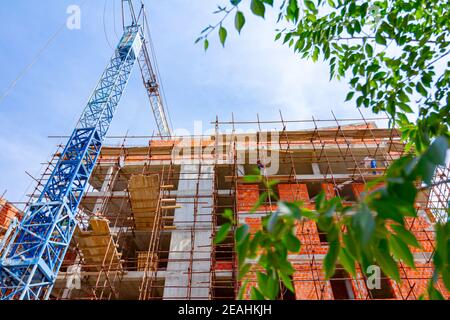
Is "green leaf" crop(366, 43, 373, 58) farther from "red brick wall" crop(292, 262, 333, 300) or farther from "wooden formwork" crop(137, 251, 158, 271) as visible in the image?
"wooden formwork" crop(137, 251, 158, 271)

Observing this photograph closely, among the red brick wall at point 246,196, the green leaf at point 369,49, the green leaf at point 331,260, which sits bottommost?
the green leaf at point 331,260

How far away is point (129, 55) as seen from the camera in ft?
62.3

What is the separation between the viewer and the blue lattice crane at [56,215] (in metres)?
9.79

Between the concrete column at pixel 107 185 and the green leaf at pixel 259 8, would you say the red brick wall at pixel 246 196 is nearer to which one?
the concrete column at pixel 107 185

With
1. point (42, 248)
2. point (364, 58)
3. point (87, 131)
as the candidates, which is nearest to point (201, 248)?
point (42, 248)

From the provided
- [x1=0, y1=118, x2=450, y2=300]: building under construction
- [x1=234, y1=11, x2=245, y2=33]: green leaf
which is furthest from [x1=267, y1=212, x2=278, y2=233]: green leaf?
[x1=0, y1=118, x2=450, y2=300]: building under construction

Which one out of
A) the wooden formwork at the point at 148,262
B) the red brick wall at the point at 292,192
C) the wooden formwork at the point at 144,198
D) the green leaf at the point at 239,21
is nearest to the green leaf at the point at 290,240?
the green leaf at the point at 239,21

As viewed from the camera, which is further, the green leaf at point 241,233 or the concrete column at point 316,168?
the concrete column at point 316,168

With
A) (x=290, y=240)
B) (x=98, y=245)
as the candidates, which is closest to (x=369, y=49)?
(x=290, y=240)

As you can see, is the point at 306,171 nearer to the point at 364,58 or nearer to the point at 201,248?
the point at 201,248

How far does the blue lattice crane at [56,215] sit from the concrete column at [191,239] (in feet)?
12.9

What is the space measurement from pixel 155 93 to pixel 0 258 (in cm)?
2267

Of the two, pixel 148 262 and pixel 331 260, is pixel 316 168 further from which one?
pixel 331 260

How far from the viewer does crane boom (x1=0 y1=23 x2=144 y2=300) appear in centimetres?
978
